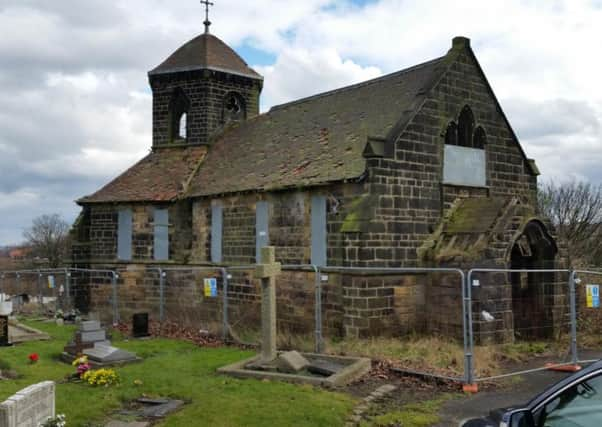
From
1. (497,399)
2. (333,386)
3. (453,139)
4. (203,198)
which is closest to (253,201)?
(203,198)

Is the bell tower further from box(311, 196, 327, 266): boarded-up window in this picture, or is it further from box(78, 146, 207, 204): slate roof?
box(311, 196, 327, 266): boarded-up window

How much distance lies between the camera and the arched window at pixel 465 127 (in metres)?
18.2

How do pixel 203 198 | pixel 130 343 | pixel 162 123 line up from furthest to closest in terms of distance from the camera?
pixel 162 123 → pixel 203 198 → pixel 130 343

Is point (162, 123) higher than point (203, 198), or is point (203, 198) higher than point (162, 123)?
point (162, 123)

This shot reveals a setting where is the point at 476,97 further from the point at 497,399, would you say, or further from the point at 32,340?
the point at 32,340

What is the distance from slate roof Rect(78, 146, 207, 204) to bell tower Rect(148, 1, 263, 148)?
0.73m

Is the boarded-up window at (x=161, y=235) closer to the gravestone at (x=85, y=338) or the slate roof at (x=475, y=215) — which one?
the gravestone at (x=85, y=338)

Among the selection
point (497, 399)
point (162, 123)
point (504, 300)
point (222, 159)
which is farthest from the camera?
point (162, 123)

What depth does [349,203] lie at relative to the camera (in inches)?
640

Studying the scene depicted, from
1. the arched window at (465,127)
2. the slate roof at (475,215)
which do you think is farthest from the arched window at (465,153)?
the slate roof at (475,215)

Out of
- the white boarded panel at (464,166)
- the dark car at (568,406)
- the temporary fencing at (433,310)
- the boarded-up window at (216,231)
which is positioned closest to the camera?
the dark car at (568,406)

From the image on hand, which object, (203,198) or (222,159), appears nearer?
(203,198)

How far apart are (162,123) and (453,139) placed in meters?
14.2

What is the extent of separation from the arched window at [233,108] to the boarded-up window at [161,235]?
568 centimetres
